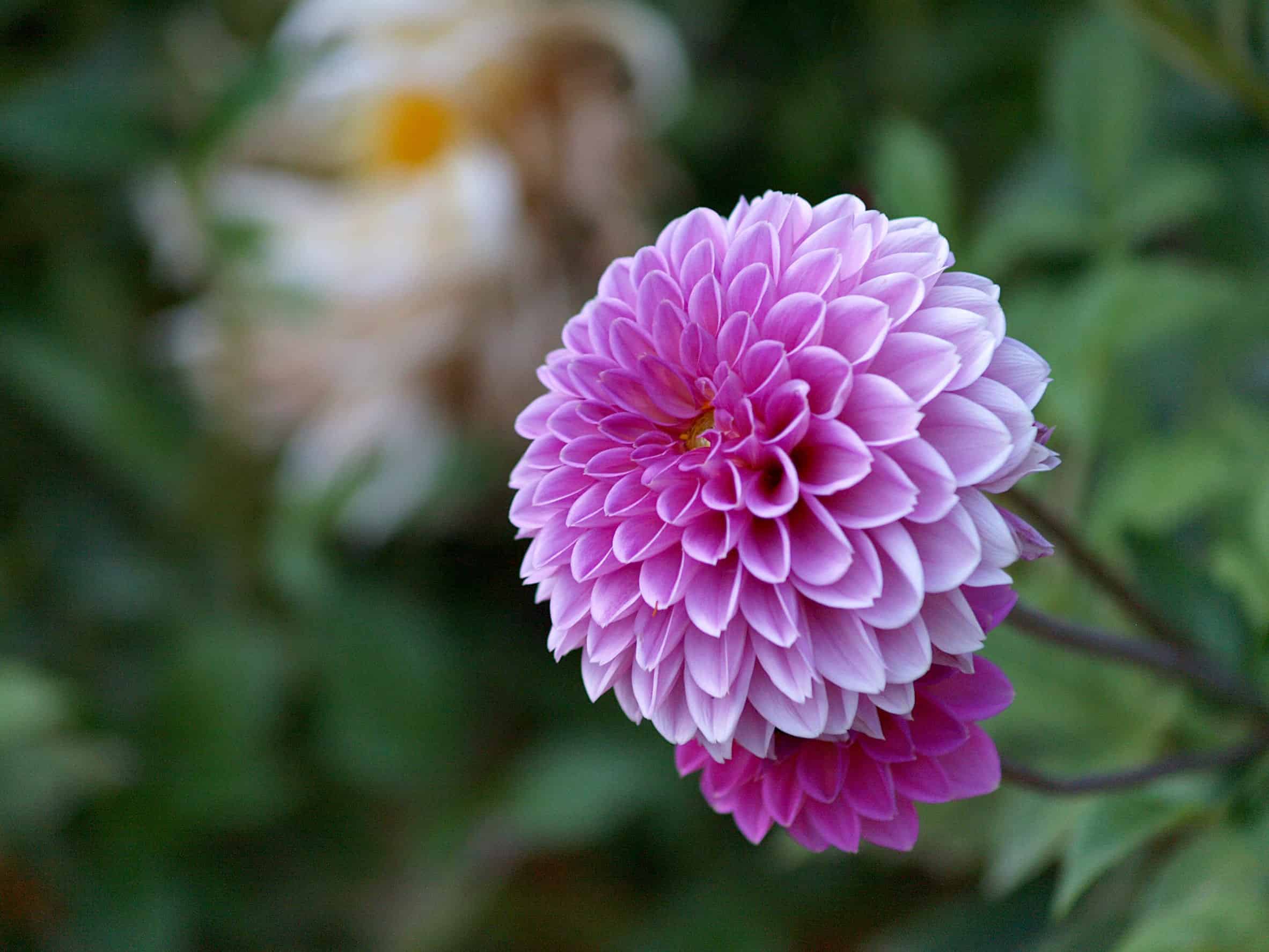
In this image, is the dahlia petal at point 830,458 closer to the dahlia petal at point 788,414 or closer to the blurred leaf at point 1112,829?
the dahlia petal at point 788,414

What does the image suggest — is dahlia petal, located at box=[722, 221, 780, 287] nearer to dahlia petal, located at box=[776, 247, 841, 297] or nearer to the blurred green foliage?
dahlia petal, located at box=[776, 247, 841, 297]

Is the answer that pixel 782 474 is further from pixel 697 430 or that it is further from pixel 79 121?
pixel 79 121

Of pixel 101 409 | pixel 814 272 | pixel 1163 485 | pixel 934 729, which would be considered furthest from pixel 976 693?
pixel 101 409

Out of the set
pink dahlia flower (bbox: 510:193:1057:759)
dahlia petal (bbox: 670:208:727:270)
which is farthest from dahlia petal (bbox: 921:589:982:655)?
dahlia petal (bbox: 670:208:727:270)

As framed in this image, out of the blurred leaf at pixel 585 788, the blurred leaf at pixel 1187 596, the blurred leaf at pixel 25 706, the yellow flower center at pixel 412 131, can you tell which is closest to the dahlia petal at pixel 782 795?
the blurred leaf at pixel 1187 596

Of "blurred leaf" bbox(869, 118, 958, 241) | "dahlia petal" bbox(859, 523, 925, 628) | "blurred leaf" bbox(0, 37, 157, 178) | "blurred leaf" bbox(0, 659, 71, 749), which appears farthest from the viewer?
"blurred leaf" bbox(0, 37, 157, 178)
